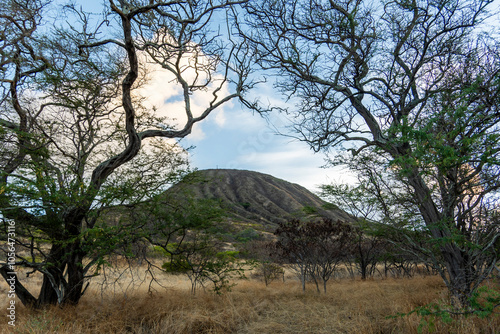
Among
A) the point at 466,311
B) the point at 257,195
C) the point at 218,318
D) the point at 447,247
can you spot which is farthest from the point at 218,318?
the point at 257,195

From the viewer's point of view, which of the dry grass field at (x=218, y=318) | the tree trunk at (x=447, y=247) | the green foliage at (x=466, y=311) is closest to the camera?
the green foliage at (x=466, y=311)

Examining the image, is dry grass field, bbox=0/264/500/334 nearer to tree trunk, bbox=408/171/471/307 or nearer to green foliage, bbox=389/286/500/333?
tree trunk, bbox=408/171/471/307

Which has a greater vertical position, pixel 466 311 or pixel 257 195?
pixel 257 195

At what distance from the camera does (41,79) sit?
264 inches

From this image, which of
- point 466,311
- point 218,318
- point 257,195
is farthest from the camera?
point 257,195

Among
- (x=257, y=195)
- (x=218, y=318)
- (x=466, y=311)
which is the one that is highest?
(x=257, y=195)

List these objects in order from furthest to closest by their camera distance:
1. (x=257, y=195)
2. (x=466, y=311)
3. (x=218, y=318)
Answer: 1. (x=257, y=195)
2. (x=218, y=318)
3. (x=466, y=311)

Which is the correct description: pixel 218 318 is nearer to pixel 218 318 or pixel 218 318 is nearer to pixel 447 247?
pixel 218 318

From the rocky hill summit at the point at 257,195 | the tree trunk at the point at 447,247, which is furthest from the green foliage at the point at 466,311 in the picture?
the rocky hill summit at the point at 257,195

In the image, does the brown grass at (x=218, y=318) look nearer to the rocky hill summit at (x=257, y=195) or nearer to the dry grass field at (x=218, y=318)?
the dry grass field at (x=218, y=318)

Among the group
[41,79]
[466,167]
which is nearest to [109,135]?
[41,79]

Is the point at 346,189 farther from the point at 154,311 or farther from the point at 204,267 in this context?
the point at 154,311

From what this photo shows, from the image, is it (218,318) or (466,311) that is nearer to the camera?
(466,311)

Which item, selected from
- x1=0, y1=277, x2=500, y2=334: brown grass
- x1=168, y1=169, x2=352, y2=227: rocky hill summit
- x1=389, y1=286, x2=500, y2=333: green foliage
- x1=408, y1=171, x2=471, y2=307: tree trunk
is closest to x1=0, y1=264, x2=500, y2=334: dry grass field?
x1=0, y1=277, x2=500, y2=334: brown grass
